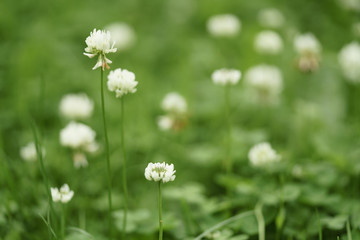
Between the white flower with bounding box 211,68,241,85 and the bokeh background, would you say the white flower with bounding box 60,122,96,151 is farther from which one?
the white flower with bounding box 211,68,241,85

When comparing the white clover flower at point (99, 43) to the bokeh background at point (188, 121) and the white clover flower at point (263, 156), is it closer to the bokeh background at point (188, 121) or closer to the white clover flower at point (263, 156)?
the bokeh background at point (188, 121)

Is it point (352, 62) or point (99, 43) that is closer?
point (99, 43)

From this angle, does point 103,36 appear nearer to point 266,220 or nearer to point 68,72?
point 266,220

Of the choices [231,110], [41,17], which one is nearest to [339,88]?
[231,110]

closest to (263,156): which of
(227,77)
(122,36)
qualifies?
(227,77)


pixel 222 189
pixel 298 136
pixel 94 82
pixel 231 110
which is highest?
pixel 94 82

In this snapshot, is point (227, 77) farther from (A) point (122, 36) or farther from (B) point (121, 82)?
(A) point (122, 36)

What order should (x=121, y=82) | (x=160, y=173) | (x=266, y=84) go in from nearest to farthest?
(x=160, y=173), (x=121, y=82), (x=266, y=84)

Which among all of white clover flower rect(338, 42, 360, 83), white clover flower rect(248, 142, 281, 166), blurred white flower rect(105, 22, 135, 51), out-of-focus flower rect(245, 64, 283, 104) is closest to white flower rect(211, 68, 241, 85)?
white clover flower rect(248, 142, 281, 166)

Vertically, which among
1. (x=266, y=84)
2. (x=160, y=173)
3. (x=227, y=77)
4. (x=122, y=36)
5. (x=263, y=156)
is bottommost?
(x=160, y=173)
